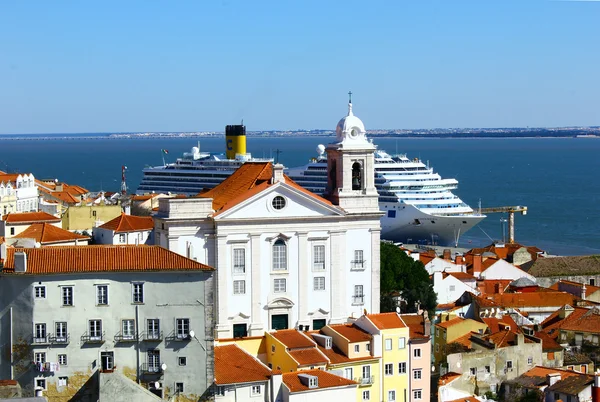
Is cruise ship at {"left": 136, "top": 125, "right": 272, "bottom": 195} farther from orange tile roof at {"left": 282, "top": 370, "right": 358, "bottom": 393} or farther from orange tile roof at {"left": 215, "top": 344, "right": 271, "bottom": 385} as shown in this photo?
orange tile roof at {"left": 282, "top": 370, "right": 358, "bottom": 393}

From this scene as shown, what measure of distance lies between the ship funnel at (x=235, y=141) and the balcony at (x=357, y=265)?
49.8 m

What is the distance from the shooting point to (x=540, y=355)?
97.3ft

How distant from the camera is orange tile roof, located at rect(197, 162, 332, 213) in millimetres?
30859

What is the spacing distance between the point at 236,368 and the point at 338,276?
7.82 metres

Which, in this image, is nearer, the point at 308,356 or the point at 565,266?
the point at 308,356

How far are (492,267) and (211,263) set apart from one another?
1643cm

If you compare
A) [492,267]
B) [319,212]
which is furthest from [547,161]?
[319,212]

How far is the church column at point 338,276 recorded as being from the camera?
3120cm

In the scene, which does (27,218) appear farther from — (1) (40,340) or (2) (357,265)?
(1) (40,340)

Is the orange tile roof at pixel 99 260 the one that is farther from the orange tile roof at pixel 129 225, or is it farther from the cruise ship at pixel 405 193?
the cruise ship at pixel 405 193

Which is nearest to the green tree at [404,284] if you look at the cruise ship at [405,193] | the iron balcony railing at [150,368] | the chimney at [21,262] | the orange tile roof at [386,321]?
the orange tile roof at [386,321]

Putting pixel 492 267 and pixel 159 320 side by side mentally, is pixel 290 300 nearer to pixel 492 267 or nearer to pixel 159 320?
pixel 159 320

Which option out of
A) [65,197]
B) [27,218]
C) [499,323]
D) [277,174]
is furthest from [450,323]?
[65,197]

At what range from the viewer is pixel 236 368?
24.0 m
